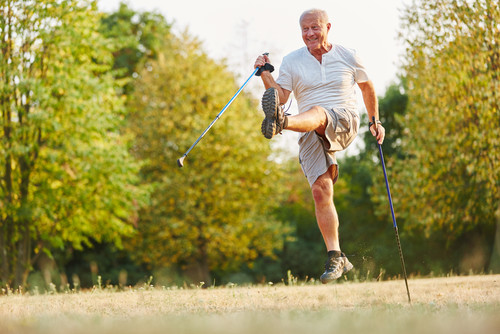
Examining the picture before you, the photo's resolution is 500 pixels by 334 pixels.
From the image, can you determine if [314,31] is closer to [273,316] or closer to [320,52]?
[320,52]

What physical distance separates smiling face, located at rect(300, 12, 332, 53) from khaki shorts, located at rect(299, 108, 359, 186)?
70cm

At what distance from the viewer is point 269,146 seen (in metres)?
22.4

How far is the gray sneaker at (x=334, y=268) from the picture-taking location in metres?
5.26

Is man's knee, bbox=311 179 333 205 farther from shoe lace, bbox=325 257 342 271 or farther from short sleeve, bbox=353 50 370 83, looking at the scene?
short sleeve, bbox=353 50 370 83

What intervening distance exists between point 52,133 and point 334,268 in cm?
1122

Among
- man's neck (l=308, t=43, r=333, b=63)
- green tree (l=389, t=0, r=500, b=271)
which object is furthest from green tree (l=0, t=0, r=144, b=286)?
man's neck (l=308, t=43, r=333, b=63)

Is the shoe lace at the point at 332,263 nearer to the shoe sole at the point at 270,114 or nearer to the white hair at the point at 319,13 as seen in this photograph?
the shoe sole at the point at 270,114

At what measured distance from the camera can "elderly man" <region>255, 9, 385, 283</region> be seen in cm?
569

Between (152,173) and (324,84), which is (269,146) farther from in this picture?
(324,84)

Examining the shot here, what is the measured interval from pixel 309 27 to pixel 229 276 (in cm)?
2006

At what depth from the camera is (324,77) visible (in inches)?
231

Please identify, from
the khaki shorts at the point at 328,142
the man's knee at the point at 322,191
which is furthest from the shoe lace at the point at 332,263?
the khaki shorts at the point at 328,142

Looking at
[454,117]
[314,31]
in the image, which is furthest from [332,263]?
[454,117]

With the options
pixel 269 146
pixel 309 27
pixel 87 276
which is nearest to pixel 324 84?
pixel 309 27
